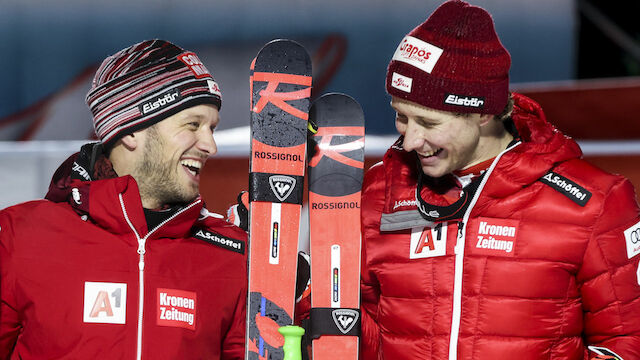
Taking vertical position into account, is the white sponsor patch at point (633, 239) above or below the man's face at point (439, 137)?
below

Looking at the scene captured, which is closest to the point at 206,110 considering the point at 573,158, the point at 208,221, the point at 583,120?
the point at 208,221

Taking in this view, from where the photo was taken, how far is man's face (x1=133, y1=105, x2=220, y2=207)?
162cm

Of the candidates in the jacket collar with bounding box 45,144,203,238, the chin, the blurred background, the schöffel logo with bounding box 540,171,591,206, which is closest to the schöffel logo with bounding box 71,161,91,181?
the jacket collar with bounding box 45,144,203,238

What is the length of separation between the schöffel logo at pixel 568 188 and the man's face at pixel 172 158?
789mm

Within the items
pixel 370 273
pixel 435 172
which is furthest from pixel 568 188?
pixel 370 273

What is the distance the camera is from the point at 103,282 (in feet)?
4.92

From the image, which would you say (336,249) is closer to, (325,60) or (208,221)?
(208,221)

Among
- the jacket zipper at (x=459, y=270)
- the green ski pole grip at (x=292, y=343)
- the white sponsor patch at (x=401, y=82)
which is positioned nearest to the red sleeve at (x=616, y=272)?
the jacket zipper at (x=459, y=270)

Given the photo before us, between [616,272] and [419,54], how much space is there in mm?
656

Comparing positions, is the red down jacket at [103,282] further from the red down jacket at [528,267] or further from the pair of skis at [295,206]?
the red down jacket at [528,267]

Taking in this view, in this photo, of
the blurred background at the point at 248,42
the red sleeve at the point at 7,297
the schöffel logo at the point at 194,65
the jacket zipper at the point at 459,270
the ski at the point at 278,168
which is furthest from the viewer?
the blurred background at the point at 248,42

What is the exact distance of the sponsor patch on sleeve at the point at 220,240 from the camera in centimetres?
166

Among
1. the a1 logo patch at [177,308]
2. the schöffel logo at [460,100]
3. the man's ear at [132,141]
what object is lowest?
the a1 logo patch at [177,308]

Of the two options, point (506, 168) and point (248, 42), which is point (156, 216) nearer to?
point (506, 168)
